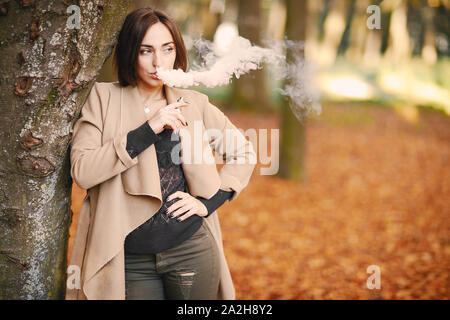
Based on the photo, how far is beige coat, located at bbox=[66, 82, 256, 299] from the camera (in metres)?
1.68

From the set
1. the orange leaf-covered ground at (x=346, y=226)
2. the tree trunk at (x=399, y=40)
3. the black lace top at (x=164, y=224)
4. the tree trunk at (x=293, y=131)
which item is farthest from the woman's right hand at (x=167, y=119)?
the tree trunk at (x=399, y=40)

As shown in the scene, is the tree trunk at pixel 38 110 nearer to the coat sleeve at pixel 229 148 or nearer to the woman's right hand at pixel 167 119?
the woman's right hand at pixel 167 119

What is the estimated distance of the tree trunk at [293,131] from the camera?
6031mm

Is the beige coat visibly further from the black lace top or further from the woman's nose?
the woman's nose

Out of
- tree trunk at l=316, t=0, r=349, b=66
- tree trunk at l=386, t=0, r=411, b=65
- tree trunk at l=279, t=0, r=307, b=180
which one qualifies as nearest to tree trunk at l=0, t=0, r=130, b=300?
tree trunk at l=279, t=0, r=307, b=180

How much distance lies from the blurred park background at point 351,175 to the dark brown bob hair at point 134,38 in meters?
0.25

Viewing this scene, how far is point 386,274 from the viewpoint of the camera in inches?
164

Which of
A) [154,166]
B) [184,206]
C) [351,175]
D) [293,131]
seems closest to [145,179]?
[154,166]

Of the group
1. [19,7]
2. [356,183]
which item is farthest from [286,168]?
[19,7]

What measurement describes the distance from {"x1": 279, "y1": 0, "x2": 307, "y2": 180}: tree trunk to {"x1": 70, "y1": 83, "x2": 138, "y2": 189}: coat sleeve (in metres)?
4.46

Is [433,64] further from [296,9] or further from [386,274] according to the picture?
[386,274]

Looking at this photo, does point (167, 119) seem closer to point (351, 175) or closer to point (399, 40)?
point (351, 175)

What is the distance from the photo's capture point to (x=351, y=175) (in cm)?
782
